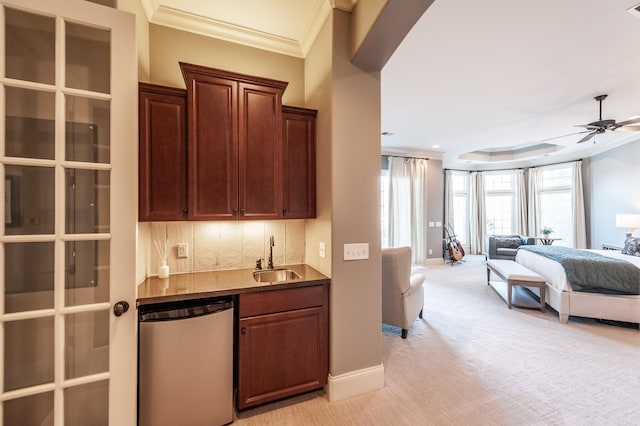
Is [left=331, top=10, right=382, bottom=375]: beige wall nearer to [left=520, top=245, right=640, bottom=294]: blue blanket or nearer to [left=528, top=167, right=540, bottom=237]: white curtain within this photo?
[left=520, top=245, right=640, bottom=294]: blue blanket

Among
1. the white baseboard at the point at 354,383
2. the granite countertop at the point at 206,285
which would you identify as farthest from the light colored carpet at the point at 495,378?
the granite countertop at the point at 206,285

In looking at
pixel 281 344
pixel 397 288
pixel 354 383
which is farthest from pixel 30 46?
pixel 397 288

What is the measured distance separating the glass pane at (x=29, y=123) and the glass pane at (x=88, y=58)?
0.53 ft

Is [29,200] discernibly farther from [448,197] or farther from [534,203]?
[534,203]

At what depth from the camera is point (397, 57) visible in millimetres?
2766

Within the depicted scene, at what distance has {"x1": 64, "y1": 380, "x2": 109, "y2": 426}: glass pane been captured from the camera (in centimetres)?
134

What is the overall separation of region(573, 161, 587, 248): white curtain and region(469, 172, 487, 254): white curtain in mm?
2093

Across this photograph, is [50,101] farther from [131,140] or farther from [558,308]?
[558,308]

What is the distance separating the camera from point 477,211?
8148mm

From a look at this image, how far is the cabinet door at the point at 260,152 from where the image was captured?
1.95 metres

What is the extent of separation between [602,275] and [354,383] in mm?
3448

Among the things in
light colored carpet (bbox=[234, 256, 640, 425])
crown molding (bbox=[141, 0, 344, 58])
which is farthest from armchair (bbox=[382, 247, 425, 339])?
crown molding (bbox=[141, 0, 344, 58])

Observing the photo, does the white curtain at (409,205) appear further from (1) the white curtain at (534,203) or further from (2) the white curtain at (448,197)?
(1) the white curtain at (534,203)

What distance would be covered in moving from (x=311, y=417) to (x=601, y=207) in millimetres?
8217
